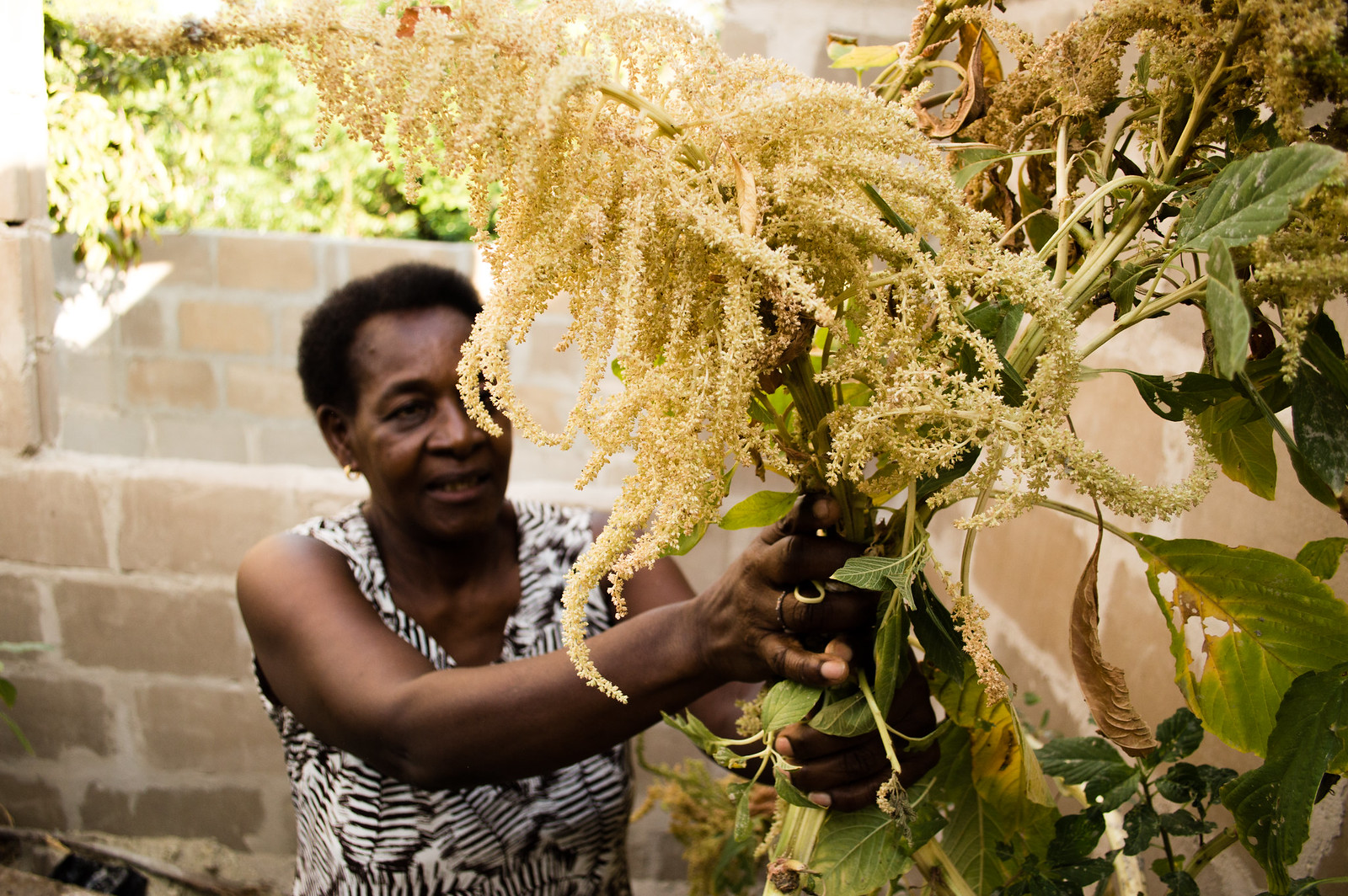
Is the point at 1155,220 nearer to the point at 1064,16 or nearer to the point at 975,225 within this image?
the point at 975,225

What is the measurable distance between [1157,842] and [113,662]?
2476mm

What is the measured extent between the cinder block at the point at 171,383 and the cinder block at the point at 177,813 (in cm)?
109

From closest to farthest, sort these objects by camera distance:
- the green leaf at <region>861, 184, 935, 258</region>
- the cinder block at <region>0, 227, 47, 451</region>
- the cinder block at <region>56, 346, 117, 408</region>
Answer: the green leaf at <region>861, 184, 935, 258</region>, the cinder block at <region>0, 227, 47, 451</region>, the cinder block at <region>56, 346, 117, 408</region>

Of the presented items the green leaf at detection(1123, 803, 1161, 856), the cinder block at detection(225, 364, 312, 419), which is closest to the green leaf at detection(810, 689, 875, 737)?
the green leaf at detection(1123, 803, 1161, 856)

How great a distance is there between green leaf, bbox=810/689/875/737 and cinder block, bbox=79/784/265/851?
2414mm

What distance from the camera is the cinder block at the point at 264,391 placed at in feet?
8.36

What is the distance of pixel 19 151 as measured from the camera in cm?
214

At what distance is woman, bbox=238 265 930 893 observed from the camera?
97cm

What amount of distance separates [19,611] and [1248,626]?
2.80m

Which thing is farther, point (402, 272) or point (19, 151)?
point (19, 151)

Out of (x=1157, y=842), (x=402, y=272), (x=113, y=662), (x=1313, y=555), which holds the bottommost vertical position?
(x=113, y=662)

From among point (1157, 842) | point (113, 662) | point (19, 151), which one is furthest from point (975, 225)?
point (113, 662)

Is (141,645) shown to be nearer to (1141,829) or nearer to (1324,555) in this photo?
(1141,829)

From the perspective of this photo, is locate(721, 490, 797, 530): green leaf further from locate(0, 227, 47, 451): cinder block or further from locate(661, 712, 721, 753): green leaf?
locate(0, 227, 47, 451): cinder block
